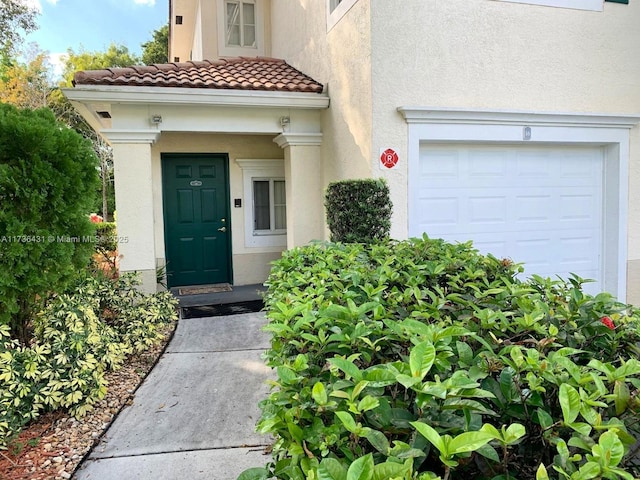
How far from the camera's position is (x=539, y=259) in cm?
703

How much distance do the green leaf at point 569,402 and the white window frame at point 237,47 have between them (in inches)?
438

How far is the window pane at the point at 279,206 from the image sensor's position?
913 centimetres

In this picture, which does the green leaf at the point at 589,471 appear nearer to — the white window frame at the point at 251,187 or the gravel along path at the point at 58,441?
the gravel along path at the point at 58,441

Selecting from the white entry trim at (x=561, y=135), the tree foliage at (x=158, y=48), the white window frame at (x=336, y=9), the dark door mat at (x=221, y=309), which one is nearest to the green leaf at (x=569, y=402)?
the white entry trim at (x=561, y=135)

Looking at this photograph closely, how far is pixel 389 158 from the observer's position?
6105 mm

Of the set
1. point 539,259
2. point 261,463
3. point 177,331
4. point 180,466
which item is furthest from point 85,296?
point 539,259

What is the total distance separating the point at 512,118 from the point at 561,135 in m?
0.92

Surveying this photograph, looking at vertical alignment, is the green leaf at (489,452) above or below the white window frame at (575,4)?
below

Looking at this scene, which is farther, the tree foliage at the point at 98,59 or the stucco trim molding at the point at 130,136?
the tree foliage at the point at 98,59

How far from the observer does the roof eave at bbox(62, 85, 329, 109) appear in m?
6.41

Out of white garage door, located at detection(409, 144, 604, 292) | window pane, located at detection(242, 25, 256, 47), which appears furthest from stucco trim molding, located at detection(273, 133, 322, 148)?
window pane, located at detection(242, 25, 256, 47)

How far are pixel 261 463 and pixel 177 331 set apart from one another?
338 cm

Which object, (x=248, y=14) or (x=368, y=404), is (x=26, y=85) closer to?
(x=248, y=14)

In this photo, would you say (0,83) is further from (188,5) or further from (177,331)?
(177,331)
